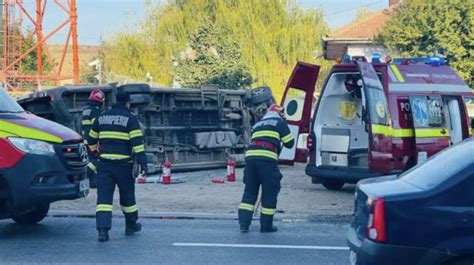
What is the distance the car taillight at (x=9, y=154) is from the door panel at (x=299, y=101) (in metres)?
5.06

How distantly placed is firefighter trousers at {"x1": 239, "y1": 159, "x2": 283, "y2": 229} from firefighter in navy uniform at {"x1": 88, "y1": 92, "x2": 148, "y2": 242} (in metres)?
1.32

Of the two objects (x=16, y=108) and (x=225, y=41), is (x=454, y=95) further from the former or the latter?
(x=225, y=41)

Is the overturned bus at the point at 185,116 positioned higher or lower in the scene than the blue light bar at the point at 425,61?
lower

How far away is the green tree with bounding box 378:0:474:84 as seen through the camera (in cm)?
2647

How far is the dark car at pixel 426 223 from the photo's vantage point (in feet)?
17.0

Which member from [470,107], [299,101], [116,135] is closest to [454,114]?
[470,107]

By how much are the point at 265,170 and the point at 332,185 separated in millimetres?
4115

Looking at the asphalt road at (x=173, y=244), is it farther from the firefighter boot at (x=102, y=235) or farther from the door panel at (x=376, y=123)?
the door panel at (x=376, y=123)

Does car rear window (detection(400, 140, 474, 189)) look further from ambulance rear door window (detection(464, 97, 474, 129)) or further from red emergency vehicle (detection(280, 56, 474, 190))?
ambulance rear door window (detection(464, 97, 474, 129))

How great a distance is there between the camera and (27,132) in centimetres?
848

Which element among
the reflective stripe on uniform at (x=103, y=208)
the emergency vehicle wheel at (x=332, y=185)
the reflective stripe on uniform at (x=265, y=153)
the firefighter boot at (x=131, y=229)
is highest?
the reflective stripe on uniform at (x=265, y=153)

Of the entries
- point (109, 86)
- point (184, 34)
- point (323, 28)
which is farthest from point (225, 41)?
point (109, 86)

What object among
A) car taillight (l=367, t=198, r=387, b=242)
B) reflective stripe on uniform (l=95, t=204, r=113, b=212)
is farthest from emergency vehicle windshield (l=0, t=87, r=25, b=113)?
car taillight (l=367, t=198, r=387, b=242)

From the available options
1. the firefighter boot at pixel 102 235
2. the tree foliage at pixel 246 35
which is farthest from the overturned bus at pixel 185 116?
the tree foliage at pixel 246 35
